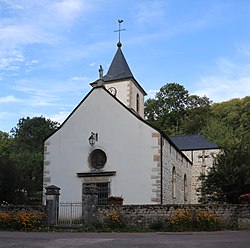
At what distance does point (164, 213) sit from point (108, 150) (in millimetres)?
6668

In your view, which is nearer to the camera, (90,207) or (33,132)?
(90,207)

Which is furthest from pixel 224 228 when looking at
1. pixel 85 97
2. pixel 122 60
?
pixel 122 60

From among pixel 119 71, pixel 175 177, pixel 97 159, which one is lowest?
pixel 175 177

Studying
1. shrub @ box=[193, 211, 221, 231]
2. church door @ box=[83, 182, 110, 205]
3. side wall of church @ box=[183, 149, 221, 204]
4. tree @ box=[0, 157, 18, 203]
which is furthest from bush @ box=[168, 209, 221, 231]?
side wall of church @ box=[183, 149, 221, 204]

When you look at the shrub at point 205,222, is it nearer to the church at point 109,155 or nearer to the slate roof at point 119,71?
the church at point 109,155

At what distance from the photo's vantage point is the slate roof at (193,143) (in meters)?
38.1

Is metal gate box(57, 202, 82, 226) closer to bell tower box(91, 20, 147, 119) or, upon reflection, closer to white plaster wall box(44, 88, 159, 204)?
white plaster wall box(44, 88, 159, 204)

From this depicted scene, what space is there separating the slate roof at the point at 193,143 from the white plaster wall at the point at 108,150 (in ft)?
53.3

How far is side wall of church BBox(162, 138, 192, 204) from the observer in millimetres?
23359

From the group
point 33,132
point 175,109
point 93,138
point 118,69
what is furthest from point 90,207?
point 33,132

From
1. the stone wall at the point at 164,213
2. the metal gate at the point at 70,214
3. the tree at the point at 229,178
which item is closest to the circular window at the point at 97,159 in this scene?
the metal gate at the point at 70,214

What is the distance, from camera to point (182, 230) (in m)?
16.4

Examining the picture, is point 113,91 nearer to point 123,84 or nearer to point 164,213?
point 123,84

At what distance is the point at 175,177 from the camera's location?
27.2 m
